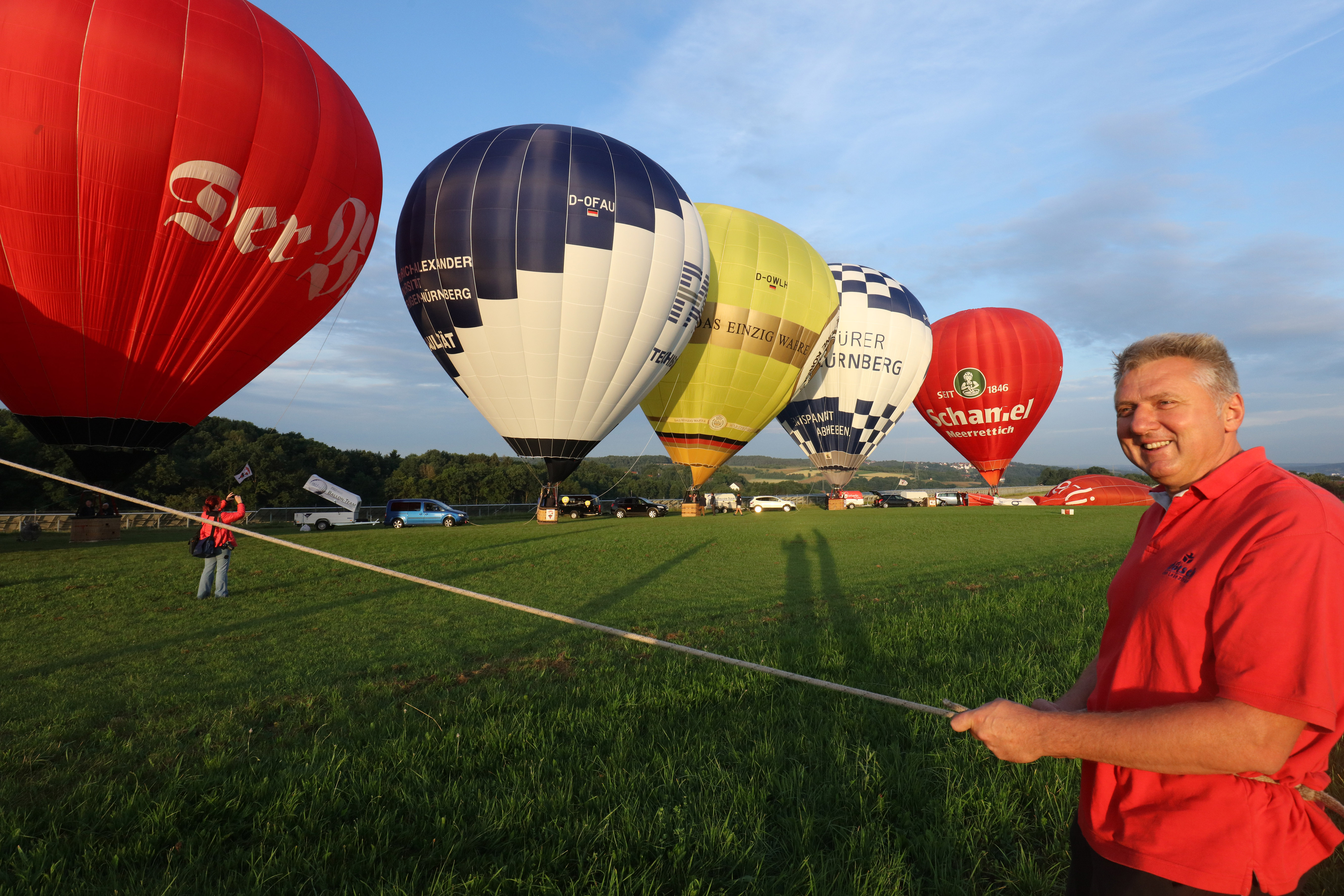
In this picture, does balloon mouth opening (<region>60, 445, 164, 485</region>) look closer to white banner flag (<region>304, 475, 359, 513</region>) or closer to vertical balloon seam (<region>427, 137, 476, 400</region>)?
vertical balloon seam (<region>427, 137, 476, 400</region>)

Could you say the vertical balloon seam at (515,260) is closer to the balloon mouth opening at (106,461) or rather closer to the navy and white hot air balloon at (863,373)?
the balloon mouth opening at (106,461)

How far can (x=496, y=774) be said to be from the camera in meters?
3.33

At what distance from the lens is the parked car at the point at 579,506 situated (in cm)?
3838

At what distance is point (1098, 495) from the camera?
45094 millimetres

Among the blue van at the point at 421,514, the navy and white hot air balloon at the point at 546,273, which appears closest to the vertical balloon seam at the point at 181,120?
the navy and white hot air balloon at the point at 546,273

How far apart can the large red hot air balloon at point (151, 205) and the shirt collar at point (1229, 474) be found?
16.1 m

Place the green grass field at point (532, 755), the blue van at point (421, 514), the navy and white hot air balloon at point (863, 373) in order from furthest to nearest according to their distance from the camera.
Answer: the navy and white hot air balloon at point (863, 373)
the blue van at point (421, 514)
the green grass field at point (532, 755)

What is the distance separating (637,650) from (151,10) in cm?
1504

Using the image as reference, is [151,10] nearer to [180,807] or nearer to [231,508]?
[231,508]

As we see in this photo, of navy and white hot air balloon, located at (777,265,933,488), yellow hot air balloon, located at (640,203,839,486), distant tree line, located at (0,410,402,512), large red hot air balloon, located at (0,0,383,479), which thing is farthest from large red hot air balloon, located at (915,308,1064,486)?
distant tree line, located at (0,410,402,512)

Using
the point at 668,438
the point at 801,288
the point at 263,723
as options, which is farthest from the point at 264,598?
the point at 801,288

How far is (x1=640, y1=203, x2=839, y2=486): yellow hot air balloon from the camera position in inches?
1051

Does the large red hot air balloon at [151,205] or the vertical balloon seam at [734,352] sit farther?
the vertical balloon seam at [734,352]

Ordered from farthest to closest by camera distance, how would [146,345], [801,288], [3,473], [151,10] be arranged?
1. [3,473]
2. [801,288]
3. [146,345]
4. [151,10]
